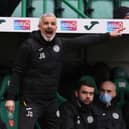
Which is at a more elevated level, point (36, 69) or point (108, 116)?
point (36, 69)

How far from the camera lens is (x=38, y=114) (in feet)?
16.1

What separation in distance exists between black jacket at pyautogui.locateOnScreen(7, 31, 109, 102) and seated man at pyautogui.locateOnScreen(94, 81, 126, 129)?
3.06 ft

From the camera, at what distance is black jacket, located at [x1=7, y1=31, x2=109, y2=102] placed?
4.79 metres

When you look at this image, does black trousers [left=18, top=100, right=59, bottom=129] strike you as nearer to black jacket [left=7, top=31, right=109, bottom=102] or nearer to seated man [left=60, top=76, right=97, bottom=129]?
black jacket [left=7, top=31, right=109, bottom=102]

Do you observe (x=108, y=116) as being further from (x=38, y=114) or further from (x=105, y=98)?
(x=38, y=114)

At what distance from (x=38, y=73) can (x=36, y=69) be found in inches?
1.5

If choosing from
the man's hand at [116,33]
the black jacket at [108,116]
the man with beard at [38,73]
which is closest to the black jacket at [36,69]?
the man with beard at [38,73]

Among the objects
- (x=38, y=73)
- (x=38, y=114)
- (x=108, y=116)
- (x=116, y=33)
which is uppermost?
(x=116, y=33)

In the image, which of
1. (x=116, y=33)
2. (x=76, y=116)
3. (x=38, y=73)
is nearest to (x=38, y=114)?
(x=38, y=73)

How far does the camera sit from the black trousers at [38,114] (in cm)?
489

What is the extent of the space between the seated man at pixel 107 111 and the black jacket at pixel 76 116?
74mm

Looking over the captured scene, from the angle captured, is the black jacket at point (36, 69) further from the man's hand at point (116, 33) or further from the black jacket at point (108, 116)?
the black jacket at point (108, 116)

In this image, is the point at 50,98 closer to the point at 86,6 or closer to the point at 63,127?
the point at 63,127

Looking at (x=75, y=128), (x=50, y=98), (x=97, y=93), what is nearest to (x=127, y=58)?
(x=97, y=93)
